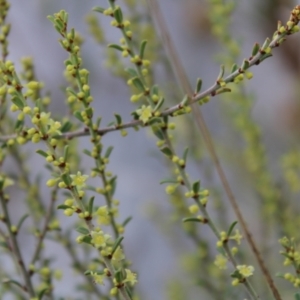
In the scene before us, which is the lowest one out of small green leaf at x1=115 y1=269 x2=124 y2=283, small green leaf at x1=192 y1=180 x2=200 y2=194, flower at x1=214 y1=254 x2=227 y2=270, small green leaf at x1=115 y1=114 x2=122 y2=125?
small green leaf at x1=115 y1=269 x2=124 y2=283

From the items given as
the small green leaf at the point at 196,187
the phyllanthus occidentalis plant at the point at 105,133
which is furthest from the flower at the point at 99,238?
the small green leaf at the point at 196,187

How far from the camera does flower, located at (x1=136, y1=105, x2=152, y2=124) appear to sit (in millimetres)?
568

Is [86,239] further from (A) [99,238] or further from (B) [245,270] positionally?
(B) [245,270]

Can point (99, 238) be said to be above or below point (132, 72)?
below

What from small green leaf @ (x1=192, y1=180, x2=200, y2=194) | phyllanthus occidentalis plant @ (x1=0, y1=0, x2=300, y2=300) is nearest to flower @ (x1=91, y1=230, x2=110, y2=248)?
phyllanthus occidentalis plant @ (x1=0, y1=0, x2=300, y2=300)

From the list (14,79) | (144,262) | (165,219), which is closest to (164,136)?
(14,79)

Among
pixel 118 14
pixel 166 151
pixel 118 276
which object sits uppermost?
pixel 118 14

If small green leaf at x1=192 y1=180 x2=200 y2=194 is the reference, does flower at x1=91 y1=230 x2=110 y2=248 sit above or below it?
below

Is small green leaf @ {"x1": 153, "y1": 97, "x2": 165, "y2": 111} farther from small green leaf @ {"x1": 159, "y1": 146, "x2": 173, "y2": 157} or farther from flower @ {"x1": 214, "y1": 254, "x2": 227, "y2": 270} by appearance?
flower @ {"x1": 214, "y1": 254, "x2": 227, "y2": 270}

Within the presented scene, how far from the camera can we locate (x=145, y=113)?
1.87 ft

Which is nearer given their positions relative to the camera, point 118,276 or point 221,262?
point 118,276

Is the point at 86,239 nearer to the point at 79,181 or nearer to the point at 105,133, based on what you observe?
the point at 79,181

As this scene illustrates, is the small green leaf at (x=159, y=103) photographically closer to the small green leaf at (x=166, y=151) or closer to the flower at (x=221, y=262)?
the small green leaf at (x=166, y=151)

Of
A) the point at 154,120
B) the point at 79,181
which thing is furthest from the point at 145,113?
the point at 79,181
